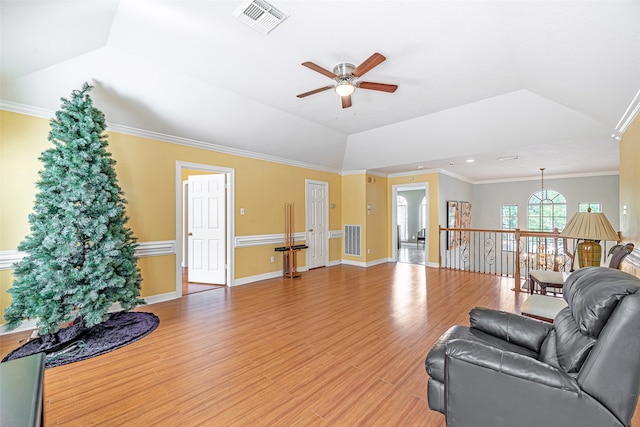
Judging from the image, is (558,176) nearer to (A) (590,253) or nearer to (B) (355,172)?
(A) (590,253)

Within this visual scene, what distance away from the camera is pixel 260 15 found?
91.6 inches

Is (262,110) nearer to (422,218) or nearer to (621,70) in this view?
(621,70)

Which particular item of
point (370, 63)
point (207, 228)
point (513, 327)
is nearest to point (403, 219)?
point (207, 228)

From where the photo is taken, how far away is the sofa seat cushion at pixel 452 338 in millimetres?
1621

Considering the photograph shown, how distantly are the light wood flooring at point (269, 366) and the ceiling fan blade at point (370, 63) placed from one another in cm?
274

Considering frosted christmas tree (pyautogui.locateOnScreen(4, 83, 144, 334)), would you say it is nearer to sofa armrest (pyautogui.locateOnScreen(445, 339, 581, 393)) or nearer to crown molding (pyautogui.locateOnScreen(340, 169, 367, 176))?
sofa armrest (pyautogui.locateOnScreen(445, 339, 581, 393))

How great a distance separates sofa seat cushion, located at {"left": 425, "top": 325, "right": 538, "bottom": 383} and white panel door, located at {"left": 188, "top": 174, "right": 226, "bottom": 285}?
412cm

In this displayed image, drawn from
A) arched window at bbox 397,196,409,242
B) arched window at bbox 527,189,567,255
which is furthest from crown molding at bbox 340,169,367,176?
arched window at bbox 527,189,567,255

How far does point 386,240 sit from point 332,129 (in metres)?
3.68

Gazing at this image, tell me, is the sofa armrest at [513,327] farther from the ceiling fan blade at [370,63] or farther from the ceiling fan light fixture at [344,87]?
the ceiling fan light fixture at [344,87]

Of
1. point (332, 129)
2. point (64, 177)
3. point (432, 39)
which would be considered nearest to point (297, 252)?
point (332, 129)

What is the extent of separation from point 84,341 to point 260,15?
365 cm

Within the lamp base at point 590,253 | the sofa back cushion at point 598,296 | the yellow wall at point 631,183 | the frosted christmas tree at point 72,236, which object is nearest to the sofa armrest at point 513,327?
the sofa back cushion at point 598,296

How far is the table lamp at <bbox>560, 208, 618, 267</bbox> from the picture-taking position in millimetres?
3133
